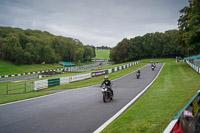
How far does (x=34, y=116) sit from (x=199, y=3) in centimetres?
3675

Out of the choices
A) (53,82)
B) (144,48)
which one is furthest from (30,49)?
(144,48)

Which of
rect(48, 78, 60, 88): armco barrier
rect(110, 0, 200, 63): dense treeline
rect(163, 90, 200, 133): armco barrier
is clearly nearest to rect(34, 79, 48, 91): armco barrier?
rect(48, 78, 60, 88): armco barrier

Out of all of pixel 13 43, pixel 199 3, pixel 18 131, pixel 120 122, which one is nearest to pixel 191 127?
pixel 120 122

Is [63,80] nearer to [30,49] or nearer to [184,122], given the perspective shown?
[184,122]

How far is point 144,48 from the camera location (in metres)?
101

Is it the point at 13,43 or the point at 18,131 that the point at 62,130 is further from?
the point at 13,43

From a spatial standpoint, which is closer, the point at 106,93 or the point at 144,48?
the point at 106,93

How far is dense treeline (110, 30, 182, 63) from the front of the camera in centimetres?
9613

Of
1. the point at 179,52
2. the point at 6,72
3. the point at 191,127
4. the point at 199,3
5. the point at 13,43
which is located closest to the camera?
the point at 191,127

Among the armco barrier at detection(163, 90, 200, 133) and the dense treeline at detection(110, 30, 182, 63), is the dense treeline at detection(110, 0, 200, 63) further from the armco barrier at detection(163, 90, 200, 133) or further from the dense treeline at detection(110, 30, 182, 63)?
the armco barrier at detection(163, 90, 200, 133)

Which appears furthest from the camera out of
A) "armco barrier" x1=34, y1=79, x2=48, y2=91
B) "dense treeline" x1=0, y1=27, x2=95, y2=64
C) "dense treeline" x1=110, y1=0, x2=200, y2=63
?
"dense treeline" x1=110, y1=0, x2=200, y2=63

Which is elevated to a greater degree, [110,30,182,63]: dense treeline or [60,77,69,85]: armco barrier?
[110,30,182,63]: dense treeline

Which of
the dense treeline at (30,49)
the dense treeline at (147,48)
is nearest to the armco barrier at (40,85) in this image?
the dense treeline at (30,49)

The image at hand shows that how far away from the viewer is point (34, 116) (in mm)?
7480
